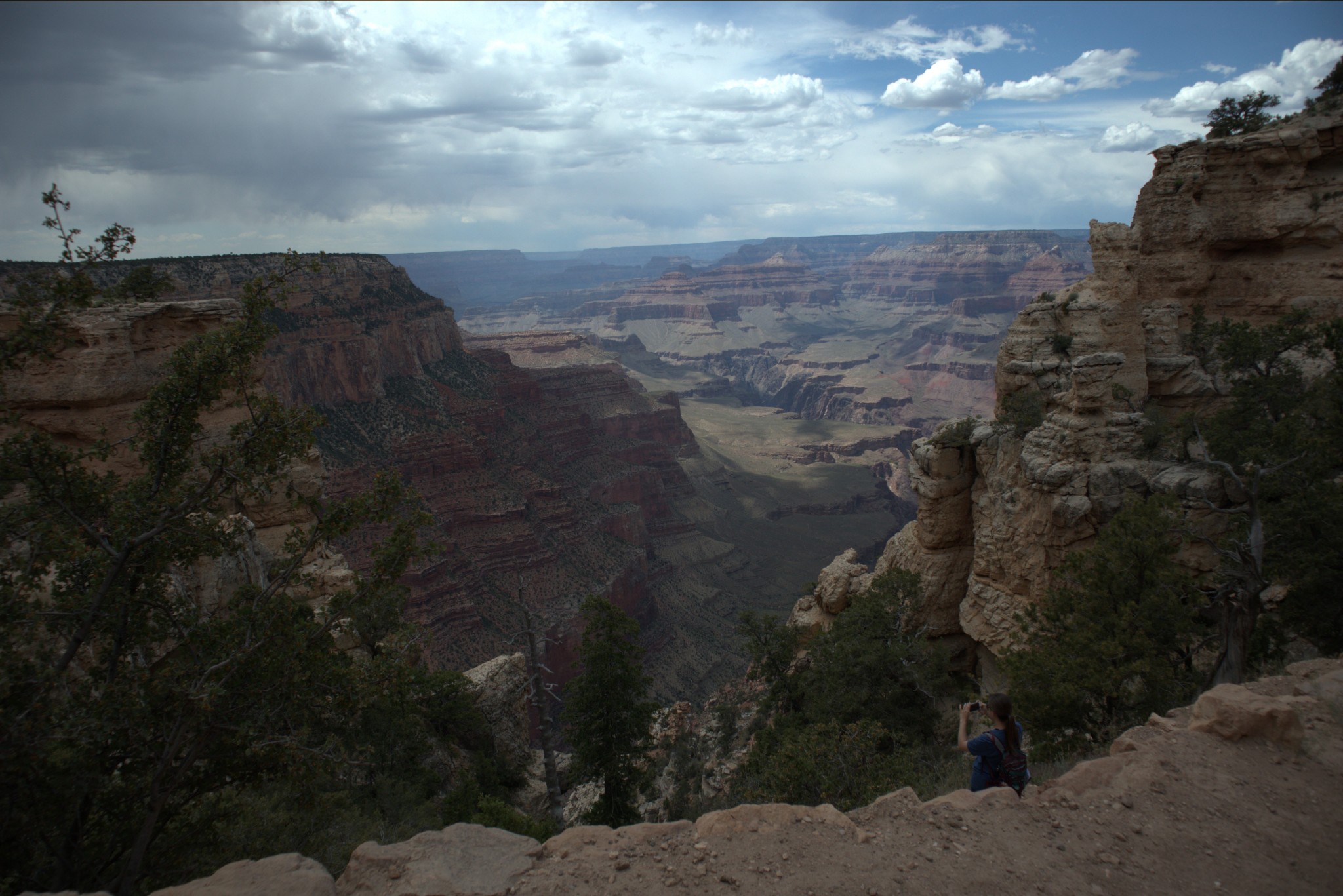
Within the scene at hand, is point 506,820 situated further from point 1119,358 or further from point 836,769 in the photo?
point 1119,358

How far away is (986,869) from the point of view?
6.68m

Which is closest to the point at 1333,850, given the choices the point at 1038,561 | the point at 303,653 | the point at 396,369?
the point at 1038,561

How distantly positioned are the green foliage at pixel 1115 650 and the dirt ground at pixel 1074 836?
2.89 m

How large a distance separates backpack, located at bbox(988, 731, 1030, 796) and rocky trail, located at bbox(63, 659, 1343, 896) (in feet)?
1.02

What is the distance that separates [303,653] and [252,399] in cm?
362

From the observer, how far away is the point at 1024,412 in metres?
17.8

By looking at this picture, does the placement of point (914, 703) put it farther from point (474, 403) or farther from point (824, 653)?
point (474, 403)

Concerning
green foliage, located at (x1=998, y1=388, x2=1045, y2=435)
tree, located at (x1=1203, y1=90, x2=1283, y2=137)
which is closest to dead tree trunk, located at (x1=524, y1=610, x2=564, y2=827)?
green foliage, located at (x1=998, y1=388, x2=1045, y2=435)

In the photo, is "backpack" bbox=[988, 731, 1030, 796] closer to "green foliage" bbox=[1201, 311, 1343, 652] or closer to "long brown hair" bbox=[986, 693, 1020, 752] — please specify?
"long brown hair" bbox=[986, 693, 1020, 752]

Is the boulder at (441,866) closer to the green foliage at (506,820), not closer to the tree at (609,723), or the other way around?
the green foliage at (506,820)

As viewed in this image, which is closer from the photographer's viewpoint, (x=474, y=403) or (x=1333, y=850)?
(x=1333, y=850)

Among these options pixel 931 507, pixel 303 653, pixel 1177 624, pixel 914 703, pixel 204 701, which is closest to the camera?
pixel 204 701

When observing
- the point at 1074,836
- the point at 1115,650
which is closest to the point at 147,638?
the point at 1074,836

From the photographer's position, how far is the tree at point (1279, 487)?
38.4ft
